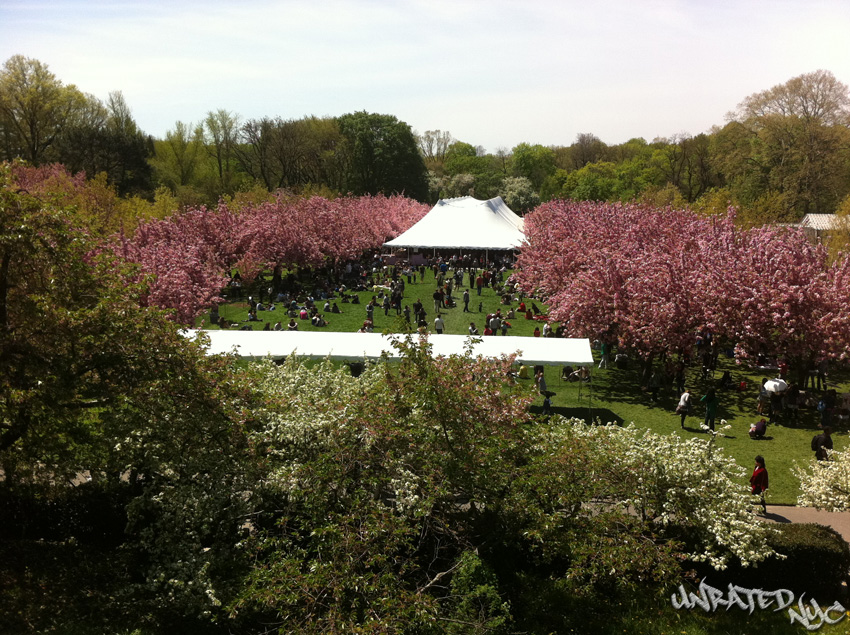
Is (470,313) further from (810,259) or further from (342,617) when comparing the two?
(342,617)

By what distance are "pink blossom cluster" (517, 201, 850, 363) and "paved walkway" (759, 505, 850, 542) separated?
23.8ft

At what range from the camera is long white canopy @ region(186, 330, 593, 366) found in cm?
1972

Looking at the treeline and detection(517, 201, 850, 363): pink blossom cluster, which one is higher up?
the treeline

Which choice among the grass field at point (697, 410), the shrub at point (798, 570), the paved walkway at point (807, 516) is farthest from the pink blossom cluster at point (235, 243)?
the shrub at point (798, 570)

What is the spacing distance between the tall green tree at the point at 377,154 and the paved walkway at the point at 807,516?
77.2 meters

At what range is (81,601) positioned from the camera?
10.3m

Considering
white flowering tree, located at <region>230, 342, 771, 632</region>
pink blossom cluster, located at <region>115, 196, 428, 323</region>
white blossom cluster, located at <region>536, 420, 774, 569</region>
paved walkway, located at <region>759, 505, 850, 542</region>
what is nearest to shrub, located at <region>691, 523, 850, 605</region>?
white blossom cluster, located at <region>536, 420, 774, 569</region>

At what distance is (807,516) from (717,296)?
9432 millimetres

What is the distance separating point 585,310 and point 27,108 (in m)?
57.5

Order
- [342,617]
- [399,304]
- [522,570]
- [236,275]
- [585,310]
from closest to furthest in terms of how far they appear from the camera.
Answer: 1. [342,617]
2. [522,570]
3. [585,310]
4. [399,304]
5. [236,275]

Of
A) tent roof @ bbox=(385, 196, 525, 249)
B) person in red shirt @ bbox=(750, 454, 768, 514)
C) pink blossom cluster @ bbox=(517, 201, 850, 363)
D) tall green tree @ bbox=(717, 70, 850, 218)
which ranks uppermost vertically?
tall green tree @ bbox=(717, 70, 850, 218)

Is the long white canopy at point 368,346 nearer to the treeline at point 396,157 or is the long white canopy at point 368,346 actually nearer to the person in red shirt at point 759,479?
the person in red shirt at point 759,479

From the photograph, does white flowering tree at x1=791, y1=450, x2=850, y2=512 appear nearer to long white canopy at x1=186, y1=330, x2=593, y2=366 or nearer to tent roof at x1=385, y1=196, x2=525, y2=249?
long white canopy at x1=186, y1=330, x2=593, y2=366

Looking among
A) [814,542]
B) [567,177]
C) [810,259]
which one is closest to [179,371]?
[814,542]
